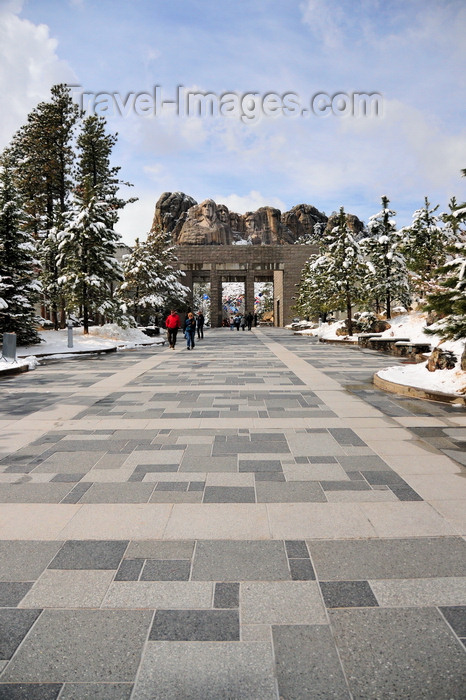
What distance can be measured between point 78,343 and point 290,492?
19.2 metres

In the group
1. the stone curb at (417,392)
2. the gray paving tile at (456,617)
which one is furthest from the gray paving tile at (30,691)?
the stone curb at (417,392)

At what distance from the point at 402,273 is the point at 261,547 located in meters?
25.1

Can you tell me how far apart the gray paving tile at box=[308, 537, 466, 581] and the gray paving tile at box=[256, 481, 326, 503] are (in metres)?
0.73

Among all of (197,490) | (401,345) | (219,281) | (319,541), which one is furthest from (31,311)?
(219,281)

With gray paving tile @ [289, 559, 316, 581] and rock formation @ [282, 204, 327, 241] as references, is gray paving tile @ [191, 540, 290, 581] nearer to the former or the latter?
gray paving tile @ [289, 559, 316, 581]

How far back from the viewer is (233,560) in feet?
10.00

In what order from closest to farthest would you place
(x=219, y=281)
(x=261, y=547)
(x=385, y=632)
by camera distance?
(x=385, y=632), (x=261, y=547), (x=219, y=281)

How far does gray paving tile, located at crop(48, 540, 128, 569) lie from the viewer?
2998 millimetres

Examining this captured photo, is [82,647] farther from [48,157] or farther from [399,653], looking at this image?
[48,157]

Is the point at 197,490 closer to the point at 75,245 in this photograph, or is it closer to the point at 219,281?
the point at 75,245

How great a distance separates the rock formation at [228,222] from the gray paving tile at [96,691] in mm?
118377

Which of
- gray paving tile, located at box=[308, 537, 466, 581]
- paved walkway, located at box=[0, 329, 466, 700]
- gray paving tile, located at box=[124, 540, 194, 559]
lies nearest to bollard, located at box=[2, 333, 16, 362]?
paved walkway, located at box=[0, 329, 466, 700]

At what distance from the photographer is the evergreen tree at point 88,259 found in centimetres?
2461

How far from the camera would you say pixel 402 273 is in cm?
2620
